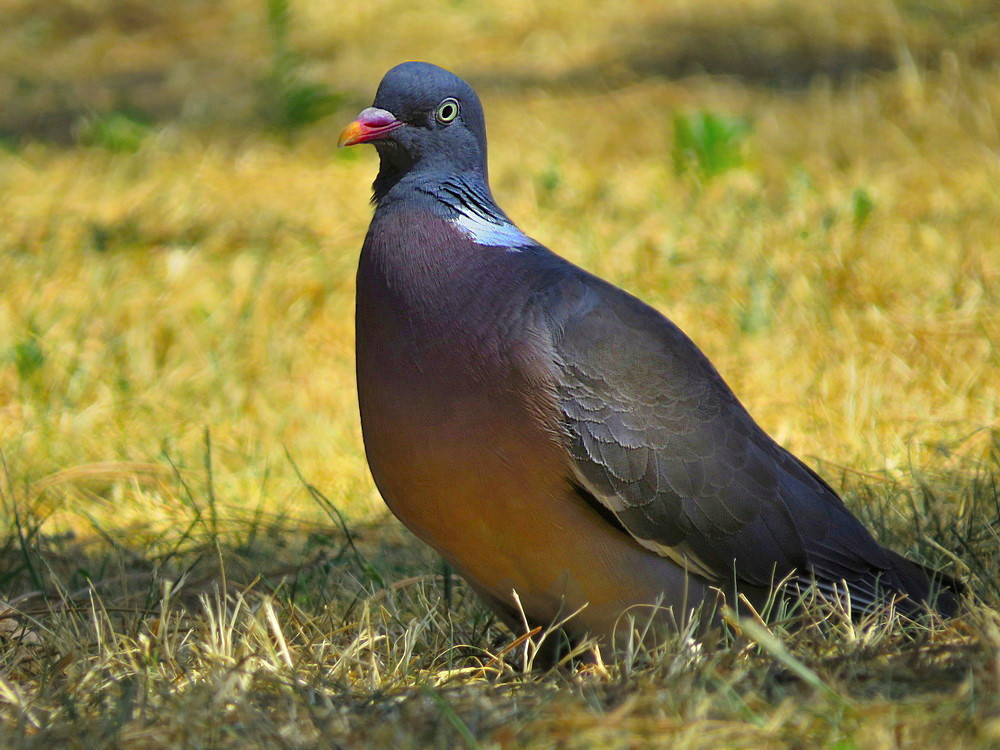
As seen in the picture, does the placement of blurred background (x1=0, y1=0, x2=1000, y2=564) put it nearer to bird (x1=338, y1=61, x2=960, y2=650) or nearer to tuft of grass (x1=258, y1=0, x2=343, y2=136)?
tuft of grass (x1=258, y1=0, x2=343, y2=136)

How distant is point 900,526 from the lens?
12.8 feet

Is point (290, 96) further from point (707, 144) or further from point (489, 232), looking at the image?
point (489, 232)

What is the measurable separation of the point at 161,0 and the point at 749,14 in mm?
5092

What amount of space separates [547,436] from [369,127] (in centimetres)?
93

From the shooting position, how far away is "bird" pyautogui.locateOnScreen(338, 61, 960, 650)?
2.90 metres

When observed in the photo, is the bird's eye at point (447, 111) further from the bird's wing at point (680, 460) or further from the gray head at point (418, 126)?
the bird's wing at point (680, 460)

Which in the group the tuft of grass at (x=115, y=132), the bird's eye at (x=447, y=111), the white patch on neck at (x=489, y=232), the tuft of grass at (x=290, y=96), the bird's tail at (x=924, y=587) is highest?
the tuft of grass at (x=290, y=96)

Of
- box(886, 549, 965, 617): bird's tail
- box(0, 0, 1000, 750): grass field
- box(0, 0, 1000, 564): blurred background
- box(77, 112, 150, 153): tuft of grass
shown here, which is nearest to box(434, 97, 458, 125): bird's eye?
box(0, 0, 1000, 750): grass field

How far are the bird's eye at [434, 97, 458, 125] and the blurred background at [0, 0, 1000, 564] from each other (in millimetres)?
1352

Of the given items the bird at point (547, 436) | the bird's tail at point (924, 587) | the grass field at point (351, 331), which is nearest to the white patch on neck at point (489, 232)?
the bird at point (547, 436)

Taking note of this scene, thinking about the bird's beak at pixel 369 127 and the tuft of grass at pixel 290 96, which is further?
the tuft of grass at pixel 290 96

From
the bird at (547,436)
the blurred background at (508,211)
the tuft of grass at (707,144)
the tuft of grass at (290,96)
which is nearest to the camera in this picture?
the bird at (547,436)

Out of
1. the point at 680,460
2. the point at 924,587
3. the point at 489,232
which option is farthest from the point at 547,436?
the point at 924,587

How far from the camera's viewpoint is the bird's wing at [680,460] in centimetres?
298
